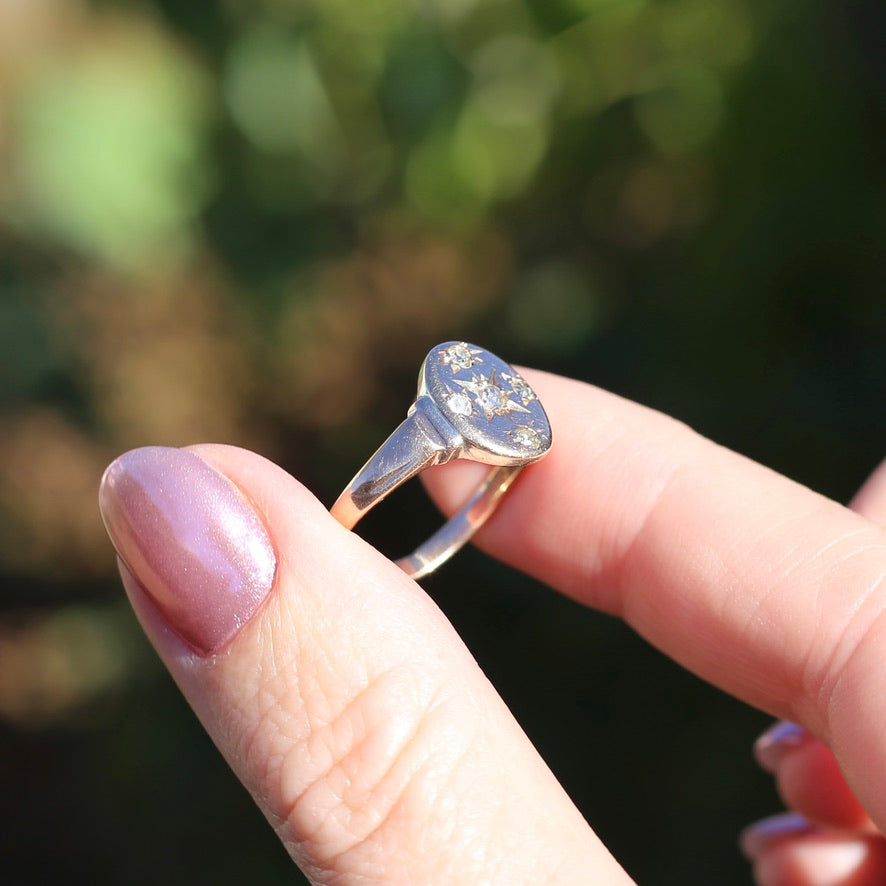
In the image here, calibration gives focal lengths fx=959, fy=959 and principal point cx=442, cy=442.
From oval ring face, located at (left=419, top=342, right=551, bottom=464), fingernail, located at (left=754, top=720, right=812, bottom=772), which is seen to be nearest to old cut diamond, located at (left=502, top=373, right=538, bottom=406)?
oval ring face, located at (left=419, top=342, right=551, bottom=464)

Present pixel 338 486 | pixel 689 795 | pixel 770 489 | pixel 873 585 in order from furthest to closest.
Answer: pixel 338 486 → pixel 689 795 → pixel 770 489 → pixel 873 585

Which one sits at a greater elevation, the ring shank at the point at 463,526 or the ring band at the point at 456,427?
the ring band at the point at 456,427

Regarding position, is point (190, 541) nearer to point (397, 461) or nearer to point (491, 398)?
point (397, 461)

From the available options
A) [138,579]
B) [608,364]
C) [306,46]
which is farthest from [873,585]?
[306,46]

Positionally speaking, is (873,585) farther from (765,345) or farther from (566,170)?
(566,170)

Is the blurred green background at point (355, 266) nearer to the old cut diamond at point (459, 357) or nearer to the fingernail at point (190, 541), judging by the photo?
the old cut diamond at point (459, 357)

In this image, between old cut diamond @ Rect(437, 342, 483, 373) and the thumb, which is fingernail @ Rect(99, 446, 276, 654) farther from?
old cut diamond @ Rect(437, 342, 483, 373)

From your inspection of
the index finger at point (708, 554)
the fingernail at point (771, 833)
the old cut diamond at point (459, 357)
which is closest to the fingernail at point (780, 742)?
the fingernail at point (771, 833)

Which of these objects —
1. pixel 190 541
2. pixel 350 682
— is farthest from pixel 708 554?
pixel 190 541
